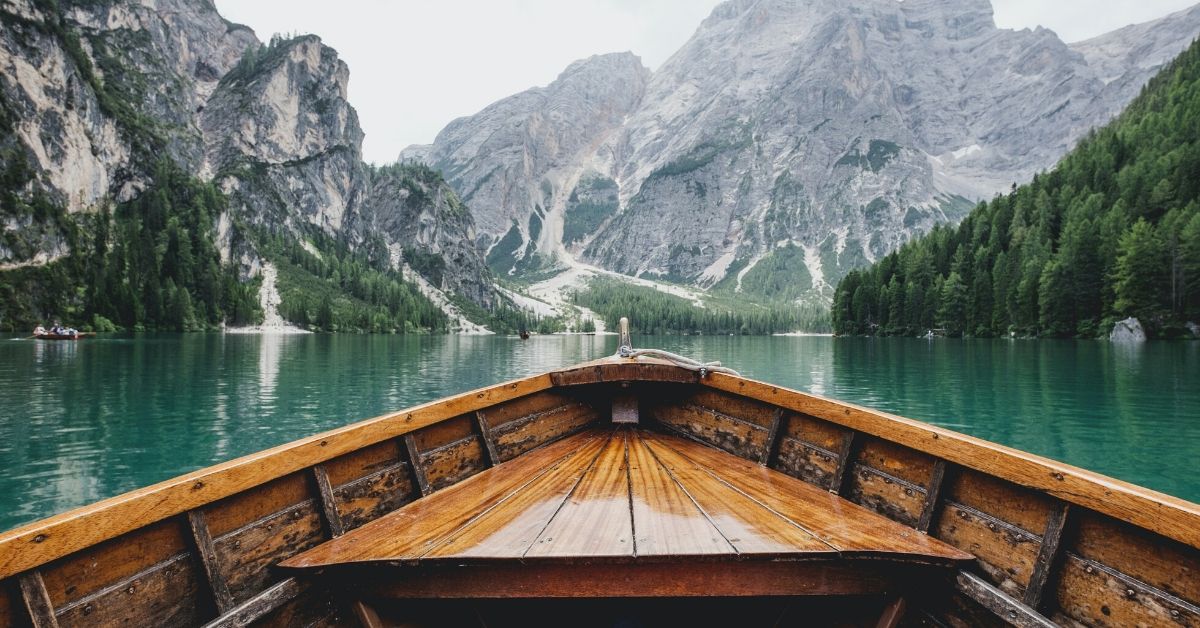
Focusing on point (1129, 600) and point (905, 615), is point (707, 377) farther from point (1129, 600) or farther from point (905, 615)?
point (1129, 600)

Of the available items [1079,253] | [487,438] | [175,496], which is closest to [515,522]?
[487,438]

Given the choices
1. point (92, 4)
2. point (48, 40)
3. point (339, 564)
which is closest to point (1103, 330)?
point (339, 564)

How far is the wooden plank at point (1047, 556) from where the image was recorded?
3969mm

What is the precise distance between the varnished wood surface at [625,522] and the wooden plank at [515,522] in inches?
0.5

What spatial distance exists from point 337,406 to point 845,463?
2903 centimetres

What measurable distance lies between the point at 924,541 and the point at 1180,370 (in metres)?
49.8

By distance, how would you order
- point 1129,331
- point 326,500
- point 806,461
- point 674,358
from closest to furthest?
point 326,500, point 806,461, point 674,358, point 1129,331

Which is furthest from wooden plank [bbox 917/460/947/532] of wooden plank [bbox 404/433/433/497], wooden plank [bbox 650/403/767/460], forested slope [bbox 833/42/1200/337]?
forested slope [bbox 833/42/1200/337]

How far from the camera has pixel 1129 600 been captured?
11.9 ft

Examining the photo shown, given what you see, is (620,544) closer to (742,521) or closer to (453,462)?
(742,521)

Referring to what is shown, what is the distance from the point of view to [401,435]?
19.7 feet

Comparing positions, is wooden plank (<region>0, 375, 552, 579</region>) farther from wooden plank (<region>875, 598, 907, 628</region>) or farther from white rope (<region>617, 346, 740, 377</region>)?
wooden plank (<region>875, 598, 907, 628</region>)

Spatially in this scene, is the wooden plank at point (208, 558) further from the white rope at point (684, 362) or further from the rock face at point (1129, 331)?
the rock face at point (1129, 331)

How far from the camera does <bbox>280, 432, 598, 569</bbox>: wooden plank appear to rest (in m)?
4.47
